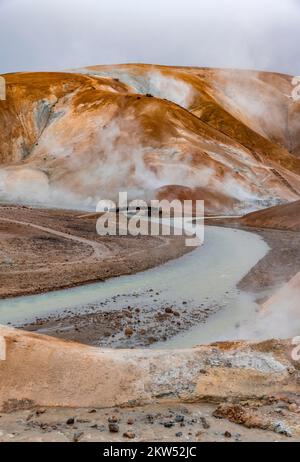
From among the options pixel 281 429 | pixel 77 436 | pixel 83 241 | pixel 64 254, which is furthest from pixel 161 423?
pixel 83 241

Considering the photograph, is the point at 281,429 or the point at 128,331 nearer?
the point at 281,429

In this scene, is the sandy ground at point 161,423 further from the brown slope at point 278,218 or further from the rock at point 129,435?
the brown slope at point 278,218

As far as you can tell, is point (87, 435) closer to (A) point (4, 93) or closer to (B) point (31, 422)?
(B) point (31, 422)

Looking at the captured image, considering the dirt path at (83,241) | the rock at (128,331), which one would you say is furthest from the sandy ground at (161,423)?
the dirt path at (83,241)

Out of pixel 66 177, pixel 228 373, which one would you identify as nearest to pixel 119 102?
pixel 66 177

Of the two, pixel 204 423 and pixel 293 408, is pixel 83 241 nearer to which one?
pixel 293 408

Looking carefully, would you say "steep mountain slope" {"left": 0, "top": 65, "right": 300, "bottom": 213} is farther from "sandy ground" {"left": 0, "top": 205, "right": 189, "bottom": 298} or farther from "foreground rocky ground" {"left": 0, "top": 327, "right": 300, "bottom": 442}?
"foreground rocky ground" {"left": 0, "top": 327, "right": 300, "bottom": 442}
